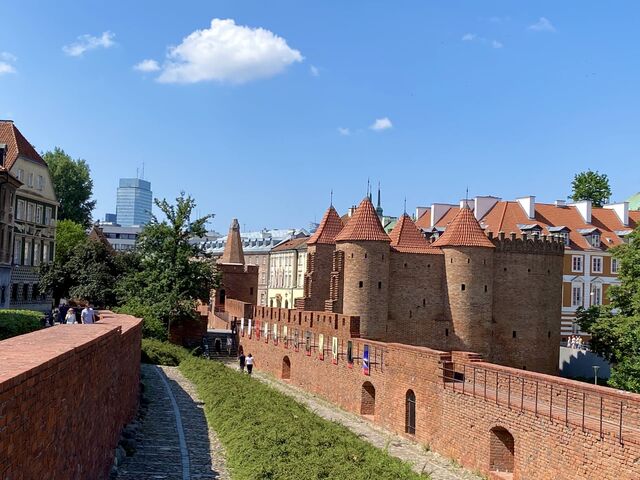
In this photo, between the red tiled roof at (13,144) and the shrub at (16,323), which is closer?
the shrub at (16,323)

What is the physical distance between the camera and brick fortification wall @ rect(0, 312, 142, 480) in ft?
21.4

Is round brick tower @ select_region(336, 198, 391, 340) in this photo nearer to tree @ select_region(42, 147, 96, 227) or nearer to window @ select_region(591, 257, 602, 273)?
window @ select_region(591, 257, 602, 273)

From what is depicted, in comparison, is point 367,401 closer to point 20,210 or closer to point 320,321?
point 320,321

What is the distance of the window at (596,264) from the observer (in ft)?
172

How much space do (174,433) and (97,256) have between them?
29132 millimetres

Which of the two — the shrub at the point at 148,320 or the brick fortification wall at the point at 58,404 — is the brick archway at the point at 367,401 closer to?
the brick fortification wall at the point at 58,404

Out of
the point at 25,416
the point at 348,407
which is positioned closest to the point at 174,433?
the point at 348,407

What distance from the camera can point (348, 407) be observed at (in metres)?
31.1

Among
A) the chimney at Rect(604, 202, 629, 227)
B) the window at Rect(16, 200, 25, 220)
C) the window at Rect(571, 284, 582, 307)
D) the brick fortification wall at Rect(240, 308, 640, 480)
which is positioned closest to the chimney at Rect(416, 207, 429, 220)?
the window at Rect(571, 284, 582, 307)

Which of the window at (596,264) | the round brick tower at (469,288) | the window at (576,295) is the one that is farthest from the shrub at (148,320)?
the window at (596,264)

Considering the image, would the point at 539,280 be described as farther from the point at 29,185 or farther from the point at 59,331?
the point at 59,331

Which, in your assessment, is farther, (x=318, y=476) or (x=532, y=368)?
(x=532, y=368)

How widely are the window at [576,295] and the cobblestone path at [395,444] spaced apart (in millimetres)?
24572

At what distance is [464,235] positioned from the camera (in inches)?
1481
